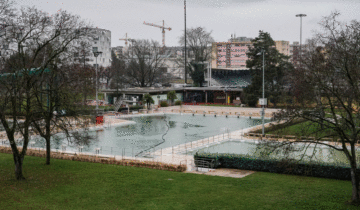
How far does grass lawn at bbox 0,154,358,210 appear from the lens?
41.8 ft

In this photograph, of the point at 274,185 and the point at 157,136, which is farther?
the point at 157,136

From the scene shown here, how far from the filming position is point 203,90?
220ft

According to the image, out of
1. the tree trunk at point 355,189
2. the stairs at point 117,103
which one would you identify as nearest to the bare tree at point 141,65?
the stairs at point 117,103

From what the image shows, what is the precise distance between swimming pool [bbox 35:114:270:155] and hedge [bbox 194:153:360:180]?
682 centimetres

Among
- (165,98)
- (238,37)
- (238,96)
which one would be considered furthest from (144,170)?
(238,37)

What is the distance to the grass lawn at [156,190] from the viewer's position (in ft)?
41.8

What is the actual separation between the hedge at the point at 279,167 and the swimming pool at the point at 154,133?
6.82 meters

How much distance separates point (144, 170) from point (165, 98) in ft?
141

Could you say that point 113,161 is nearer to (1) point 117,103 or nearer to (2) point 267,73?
(1) point 117,103

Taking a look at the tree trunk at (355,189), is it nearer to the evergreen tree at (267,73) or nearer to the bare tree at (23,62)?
the bare tree at (23,62)

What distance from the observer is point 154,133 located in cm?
3475

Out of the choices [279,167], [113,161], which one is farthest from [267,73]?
[279,167]

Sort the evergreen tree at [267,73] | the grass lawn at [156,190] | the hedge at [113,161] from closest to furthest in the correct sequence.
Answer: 1. the grass lawn at [156,190]
2. the hedge at [113,161]
3. the evergreen tree at [267,73]

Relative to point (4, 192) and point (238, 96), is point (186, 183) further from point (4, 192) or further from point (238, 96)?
point (238, 96)
